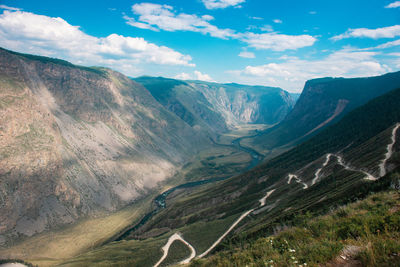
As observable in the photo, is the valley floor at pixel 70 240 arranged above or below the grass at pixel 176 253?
below

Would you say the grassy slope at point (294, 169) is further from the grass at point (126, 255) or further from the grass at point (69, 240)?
the grass at point (69, 240)

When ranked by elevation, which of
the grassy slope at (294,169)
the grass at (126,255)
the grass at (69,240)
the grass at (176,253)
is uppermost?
the grassy slope at (294,169)

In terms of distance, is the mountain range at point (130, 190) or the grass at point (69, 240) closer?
the mountain range at point (130, 190)

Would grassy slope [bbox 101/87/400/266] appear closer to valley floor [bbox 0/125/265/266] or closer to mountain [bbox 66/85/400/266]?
mountain [bbox 66/85/400/266]

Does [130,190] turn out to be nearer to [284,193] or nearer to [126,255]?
[126,255]

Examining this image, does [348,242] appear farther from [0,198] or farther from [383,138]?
[0,198]

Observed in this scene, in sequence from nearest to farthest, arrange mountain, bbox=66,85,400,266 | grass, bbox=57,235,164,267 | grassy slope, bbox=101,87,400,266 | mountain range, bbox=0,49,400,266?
1. mountain, bbox=66,85,400,266
2. grass, bbox=57,235,164,267
3. mountain range, bbox=0,49,400,266
4. grassy slope, bbox=101,87,400,266

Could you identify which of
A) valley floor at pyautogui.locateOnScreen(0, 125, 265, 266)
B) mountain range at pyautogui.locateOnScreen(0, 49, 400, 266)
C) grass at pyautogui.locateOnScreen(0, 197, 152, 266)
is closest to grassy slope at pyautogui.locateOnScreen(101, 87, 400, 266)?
mountain range at pyautogui.locateOnScreen(0, 49, 400, 266)

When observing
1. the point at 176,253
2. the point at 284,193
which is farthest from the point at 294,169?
the point at 176,253

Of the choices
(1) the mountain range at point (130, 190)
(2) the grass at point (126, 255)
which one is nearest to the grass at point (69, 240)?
(1) the mountain range at point (130, 190)
